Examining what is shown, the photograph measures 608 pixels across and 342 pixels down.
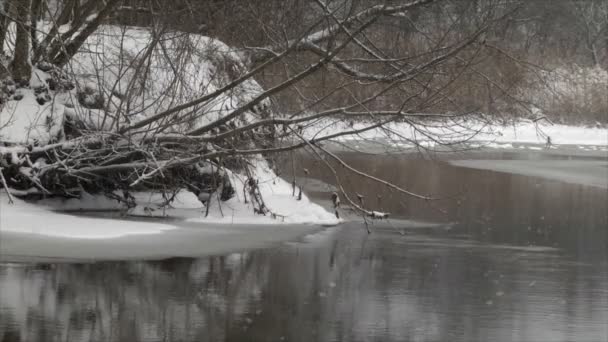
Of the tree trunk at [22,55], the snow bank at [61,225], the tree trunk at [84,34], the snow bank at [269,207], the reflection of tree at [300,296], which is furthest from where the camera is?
the snow bank at [269,207]

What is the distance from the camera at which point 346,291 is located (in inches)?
396

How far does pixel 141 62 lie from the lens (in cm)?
1264

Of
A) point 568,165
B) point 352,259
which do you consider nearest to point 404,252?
point 352,259

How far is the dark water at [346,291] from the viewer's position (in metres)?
8.24

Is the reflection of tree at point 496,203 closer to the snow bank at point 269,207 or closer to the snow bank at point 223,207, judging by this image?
the snow bank at point 269,207

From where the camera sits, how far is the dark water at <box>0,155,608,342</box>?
27.0ft

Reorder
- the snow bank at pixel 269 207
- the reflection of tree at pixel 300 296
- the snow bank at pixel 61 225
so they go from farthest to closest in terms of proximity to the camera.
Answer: the snow bank at pixel 269 207 → the snow bank at pixel 61 225 → the reflection of tree at pixel 300 296

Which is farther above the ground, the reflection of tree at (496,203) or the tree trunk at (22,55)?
the tree trunk at (22,55)

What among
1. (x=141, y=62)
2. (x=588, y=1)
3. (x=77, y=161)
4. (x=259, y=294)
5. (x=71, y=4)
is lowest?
(x=259, y=294)

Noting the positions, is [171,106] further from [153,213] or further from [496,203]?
[496,203]

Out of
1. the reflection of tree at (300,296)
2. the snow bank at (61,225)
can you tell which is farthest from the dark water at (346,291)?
the snow bank at (61,225)

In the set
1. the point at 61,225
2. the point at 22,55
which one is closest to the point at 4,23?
the point at 22,55

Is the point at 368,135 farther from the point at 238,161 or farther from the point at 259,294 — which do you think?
the point at 259,294

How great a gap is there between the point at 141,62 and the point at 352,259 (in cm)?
323
